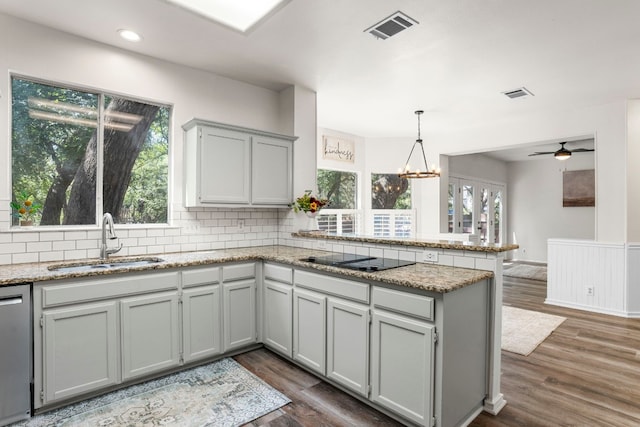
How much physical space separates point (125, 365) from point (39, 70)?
2.39 m

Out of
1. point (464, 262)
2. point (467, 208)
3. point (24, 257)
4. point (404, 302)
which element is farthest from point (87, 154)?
point (467, 208)

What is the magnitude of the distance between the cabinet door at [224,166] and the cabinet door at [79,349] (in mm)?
1304

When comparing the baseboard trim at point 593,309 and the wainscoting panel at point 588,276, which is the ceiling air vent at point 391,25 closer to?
the wainscoting panel at point 588,276

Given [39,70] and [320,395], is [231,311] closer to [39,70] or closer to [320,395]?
[320,395]

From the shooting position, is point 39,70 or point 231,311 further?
point 231,311

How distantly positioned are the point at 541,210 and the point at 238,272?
27.8 ft

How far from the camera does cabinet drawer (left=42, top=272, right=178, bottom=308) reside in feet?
7.28

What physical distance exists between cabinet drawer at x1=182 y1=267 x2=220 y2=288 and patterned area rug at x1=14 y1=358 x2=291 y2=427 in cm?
72

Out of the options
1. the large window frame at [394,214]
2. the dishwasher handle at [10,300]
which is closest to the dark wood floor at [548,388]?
the dishwasher handle at [10,300]

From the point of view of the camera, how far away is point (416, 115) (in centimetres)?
525

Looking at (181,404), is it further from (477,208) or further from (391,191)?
(477,208)

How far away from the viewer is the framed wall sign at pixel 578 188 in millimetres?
7867

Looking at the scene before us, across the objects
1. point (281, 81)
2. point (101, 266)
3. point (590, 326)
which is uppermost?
point (281, 81)

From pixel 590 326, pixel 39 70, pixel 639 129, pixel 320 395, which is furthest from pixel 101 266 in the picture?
pixel 639 129
